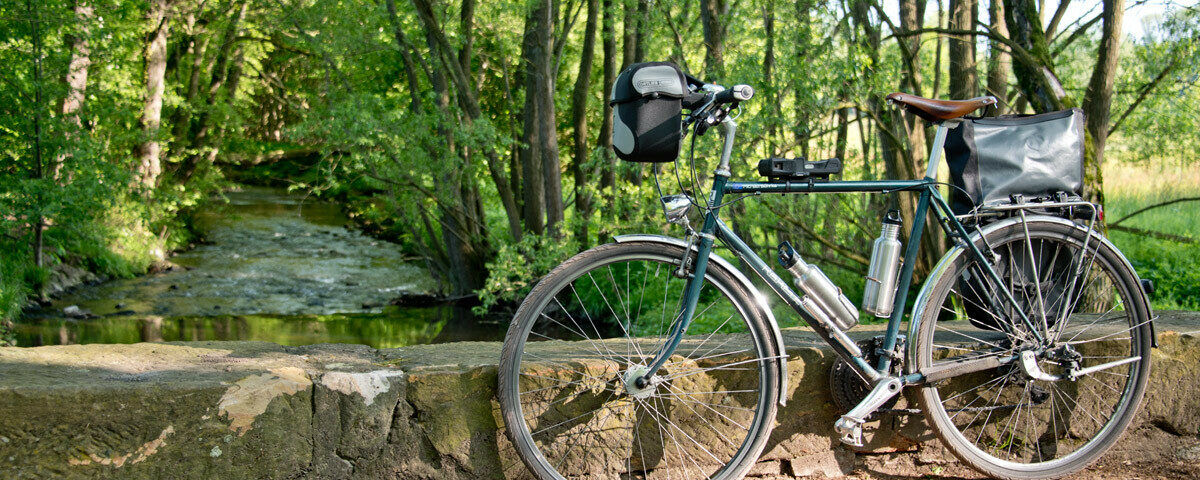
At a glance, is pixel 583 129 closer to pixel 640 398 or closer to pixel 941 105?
pixel 941 105

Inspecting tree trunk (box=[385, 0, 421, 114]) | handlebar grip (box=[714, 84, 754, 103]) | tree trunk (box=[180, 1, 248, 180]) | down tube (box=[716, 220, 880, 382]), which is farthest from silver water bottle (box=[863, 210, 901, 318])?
tree trunk (box=[180, 1, 248, 180])

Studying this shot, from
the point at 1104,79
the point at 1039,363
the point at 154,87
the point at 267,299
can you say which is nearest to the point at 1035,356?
the point at 1039,363

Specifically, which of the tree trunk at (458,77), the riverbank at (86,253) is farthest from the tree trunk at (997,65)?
the riverbank at (86,253)

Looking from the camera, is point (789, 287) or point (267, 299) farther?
point (267, 299)

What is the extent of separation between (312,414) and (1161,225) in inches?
398

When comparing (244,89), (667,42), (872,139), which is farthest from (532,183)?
(244,89)

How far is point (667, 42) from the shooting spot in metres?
11.6

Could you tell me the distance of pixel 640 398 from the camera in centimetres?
270

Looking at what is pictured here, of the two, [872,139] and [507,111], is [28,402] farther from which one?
[507,111]

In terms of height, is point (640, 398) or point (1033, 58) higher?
point (1033, 58)

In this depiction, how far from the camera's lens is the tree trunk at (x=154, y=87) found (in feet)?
50.2

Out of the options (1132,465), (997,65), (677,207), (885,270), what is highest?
(997,65)

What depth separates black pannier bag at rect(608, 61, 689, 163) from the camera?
246cm

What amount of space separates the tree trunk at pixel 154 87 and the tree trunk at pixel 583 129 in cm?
749
